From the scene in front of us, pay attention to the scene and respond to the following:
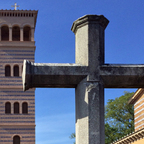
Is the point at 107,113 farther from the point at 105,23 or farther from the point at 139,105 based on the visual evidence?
the point at 105,23

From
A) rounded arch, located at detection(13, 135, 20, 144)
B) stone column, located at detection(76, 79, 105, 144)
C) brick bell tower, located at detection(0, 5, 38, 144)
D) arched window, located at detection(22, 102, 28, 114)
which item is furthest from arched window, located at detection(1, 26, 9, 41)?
stone column, located at detection(76, 79, 105, 144)

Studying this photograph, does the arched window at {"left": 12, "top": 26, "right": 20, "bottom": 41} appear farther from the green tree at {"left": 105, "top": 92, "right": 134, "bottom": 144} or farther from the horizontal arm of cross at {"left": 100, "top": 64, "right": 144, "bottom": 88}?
the horizontal arm of cross at {"left": 100, "top": 64, "right": 144, "bottom": 88}

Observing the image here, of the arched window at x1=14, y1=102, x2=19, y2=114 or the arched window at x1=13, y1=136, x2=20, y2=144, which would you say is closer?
the arched window at x1=13, y1=136, x2=20, y2=144

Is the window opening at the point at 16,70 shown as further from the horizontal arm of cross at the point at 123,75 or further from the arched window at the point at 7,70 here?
the horizontal arm of cross at the point at 123,75

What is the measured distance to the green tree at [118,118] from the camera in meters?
Answer: 51.3

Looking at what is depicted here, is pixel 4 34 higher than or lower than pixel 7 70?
higher

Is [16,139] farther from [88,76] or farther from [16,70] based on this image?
[88,76]

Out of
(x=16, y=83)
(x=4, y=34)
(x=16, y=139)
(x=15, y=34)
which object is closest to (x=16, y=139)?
(x=16, y=139)

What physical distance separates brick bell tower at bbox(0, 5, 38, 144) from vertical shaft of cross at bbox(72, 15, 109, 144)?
4305 cm

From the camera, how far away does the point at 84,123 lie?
4914 millimetres

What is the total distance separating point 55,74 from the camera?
507 centimetres

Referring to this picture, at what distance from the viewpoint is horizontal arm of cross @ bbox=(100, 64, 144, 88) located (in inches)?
203

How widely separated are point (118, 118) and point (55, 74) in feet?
161

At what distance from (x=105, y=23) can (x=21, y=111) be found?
44591 millimetres
